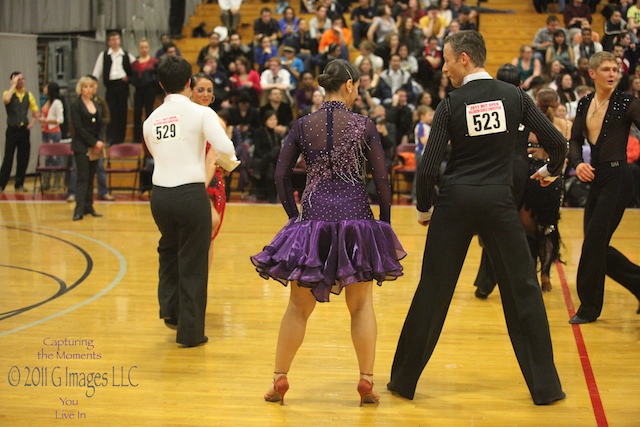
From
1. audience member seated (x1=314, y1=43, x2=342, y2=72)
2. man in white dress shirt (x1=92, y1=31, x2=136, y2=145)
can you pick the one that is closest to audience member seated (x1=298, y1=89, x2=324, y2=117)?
audience member seated (x1=314, y1=43, x2=342, y2=72)

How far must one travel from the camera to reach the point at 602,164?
621 cm

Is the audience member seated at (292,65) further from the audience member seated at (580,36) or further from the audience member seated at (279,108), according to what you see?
the audience member seated at (580,36)

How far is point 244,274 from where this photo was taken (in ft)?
27.1

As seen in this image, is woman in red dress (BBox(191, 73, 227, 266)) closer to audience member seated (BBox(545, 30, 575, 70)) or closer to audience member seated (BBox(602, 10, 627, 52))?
audience member seated (BBox(545, 30, 575, 70))

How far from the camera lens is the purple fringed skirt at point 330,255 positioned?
435 centimetres

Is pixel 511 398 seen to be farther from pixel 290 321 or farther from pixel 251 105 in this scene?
pixel 251 105

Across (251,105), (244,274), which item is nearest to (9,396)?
(244,274)

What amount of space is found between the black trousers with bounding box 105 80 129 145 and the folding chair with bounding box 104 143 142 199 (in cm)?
83

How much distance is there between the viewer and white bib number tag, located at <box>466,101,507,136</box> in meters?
4.46

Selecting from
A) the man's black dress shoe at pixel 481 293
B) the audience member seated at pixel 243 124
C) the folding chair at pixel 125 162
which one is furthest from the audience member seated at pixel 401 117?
the man's black dress shoe at pixel 481 293

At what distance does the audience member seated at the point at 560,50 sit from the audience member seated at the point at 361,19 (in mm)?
3764

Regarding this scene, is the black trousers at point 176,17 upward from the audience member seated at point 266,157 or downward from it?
upward

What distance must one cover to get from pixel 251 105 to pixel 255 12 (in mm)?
5023

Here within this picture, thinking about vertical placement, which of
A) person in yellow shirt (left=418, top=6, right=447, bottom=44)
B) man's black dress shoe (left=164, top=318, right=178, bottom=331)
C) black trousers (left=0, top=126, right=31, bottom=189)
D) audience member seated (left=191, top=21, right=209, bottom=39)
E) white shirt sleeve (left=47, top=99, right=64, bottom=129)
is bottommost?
black trousers (left=0, top=126, right=31, bottom=189)
